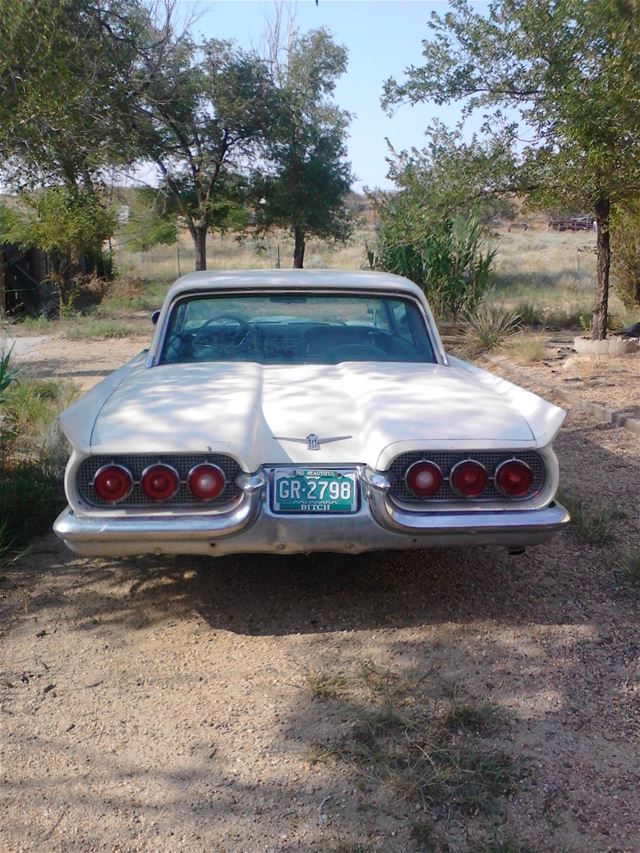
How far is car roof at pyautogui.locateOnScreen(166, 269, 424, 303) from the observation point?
179 inches

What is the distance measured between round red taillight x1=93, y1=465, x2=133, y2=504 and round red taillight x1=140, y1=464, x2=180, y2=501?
0.19 ft

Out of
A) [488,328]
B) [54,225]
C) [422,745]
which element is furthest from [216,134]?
[422,745]

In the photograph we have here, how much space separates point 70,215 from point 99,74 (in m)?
10.8

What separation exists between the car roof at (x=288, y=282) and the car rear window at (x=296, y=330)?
0.05m

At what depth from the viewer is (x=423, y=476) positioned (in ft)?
10.9

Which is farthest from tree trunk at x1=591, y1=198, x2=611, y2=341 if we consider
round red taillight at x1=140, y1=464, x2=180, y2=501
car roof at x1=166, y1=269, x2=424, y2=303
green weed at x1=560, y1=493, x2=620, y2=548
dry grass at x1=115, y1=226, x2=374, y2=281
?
dry grass at x1=115, y1=226, x2=374, y2=281

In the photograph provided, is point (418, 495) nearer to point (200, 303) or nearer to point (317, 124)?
point (200, 303)

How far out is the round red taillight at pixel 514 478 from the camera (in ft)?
11.0

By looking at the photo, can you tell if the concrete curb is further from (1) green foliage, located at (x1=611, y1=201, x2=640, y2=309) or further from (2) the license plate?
(1) green foliage, located at (x1=611, y1=201, x2=640, y2=309)

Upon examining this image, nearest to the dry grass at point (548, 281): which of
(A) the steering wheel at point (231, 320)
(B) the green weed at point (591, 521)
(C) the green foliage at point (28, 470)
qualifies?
(B) the green weed at point (591, 521)

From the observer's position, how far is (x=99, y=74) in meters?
7.45

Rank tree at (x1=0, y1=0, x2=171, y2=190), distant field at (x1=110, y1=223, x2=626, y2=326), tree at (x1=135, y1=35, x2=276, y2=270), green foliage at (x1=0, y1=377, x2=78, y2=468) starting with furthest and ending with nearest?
tree at (x1=135, y1=35, x2=276, y2=270) → distant field at (x1=110, y1=223, x2=626, y2=326) → tree at (x1=0, y1=0, x2=171, y2=190) → green foliage at (x1=0, y1=377, x2=78, y2=468)

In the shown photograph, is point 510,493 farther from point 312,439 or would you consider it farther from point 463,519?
point 312,439

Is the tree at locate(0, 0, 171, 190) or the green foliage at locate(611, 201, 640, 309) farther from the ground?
the tree at locate(0, 0, 171, 190)
